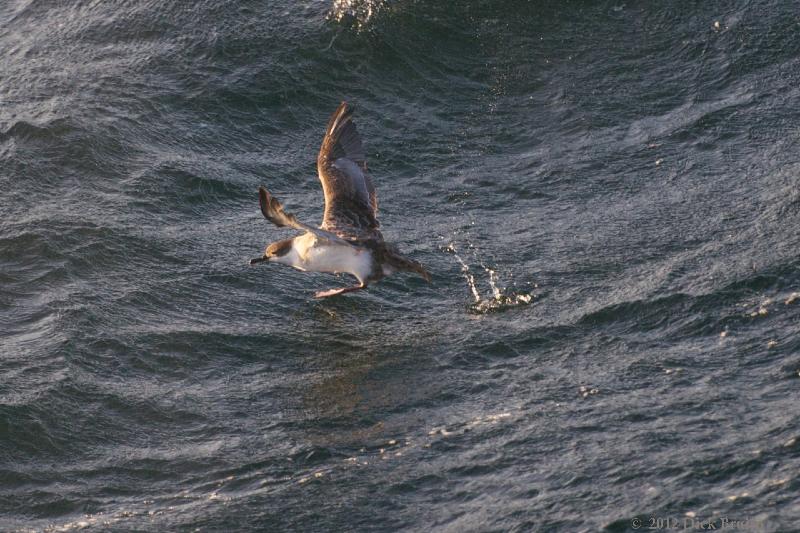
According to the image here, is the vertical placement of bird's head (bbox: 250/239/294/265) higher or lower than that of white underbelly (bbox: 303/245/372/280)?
higher

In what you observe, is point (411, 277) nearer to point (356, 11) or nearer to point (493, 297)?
point (493, 297)

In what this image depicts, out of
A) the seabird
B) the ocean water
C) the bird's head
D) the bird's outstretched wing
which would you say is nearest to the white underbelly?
the seabird

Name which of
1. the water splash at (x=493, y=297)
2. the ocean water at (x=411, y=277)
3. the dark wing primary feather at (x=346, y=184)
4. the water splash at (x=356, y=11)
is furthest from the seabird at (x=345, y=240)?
the water splash at (x=356, y=11)

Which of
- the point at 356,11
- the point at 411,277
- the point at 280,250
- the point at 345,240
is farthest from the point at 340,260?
the point at 356,11

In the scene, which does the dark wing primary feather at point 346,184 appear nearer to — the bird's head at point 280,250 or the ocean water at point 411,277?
the bird's head at point 280,250

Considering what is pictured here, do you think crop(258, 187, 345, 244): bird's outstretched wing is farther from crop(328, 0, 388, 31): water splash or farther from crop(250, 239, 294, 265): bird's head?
crop(328, 0, 388, 31): water splash

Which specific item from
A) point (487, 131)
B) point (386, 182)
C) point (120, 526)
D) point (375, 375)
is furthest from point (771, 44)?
point (120, 526)

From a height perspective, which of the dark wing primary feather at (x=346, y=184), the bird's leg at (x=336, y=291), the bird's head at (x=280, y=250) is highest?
the dark wing primary feather at (x=346, y=184)
